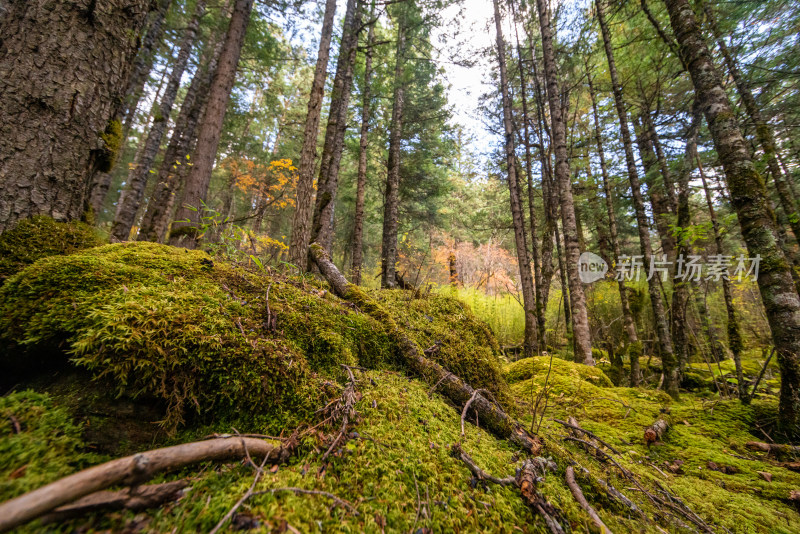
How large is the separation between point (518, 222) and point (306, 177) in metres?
6.58

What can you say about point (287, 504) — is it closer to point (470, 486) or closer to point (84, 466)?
point (84, 466)

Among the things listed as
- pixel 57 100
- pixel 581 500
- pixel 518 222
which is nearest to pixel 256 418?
Result: pixel 581 500

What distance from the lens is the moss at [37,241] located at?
1596 mm

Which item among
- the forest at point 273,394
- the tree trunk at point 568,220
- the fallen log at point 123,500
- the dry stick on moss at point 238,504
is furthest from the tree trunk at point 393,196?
the fallen log at point 123,500

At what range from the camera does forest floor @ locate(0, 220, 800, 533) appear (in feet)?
3.05

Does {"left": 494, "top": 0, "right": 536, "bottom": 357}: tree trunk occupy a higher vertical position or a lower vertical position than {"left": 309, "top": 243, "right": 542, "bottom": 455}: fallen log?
higher

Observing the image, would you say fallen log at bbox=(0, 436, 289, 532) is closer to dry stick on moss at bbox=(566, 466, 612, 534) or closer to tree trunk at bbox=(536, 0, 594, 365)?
dry stick on moss at bbox=(566, 466, 612, 534)

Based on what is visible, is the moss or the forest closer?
the forest

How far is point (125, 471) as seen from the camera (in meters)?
0.74

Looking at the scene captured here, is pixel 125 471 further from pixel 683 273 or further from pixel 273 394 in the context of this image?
pixel 683 273

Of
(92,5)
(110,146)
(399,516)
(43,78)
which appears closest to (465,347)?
(399,516)

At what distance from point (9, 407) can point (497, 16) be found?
14.2 meters

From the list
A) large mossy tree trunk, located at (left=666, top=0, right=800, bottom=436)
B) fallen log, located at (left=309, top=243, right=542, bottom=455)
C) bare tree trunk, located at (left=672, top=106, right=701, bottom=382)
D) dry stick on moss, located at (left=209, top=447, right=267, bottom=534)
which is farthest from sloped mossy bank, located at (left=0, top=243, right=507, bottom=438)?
bare tree trunk, located at (left=672, top=106, right=701, bottom=382)

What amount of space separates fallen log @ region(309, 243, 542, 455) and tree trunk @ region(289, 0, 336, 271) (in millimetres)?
2569
